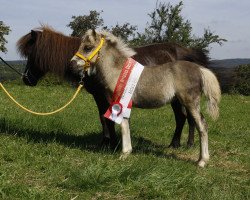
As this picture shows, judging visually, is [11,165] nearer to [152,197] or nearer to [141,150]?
[152,197]

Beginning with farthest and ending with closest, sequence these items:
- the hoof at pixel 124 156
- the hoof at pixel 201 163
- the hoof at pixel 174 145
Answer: the hoof at pixel 174 145, the hoof at pixel 201 163, the hoof at pixel 124 156

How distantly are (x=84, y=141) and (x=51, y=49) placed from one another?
6.56 feet

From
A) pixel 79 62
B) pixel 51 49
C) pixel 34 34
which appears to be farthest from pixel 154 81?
pixel 34 34

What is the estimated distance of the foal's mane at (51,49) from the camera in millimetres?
7676

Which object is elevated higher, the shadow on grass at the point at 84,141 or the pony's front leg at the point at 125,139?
the pony's front leg at the point at 125,139

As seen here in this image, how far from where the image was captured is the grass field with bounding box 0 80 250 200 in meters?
4.99

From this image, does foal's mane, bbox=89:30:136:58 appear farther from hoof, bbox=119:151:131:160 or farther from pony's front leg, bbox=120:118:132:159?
hoof, bbox=119:151:131:160

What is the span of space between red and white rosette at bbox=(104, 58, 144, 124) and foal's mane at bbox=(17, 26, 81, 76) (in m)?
1.34

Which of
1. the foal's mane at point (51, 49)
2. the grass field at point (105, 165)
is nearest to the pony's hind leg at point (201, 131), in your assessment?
the grass field at point (105, 165)

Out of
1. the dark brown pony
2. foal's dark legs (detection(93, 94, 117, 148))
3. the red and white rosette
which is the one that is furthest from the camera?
foal's dark legs (detection(93, 94, 117, 148))

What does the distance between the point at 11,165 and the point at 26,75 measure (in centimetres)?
271

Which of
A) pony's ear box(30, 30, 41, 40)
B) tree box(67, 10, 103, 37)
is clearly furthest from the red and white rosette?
tree box(67, 10, 103, 37)

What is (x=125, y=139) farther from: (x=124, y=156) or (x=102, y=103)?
(x=102, y=103)

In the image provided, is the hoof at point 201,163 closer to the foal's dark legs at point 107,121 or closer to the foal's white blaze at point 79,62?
the foal's dark legs at point 107,121
